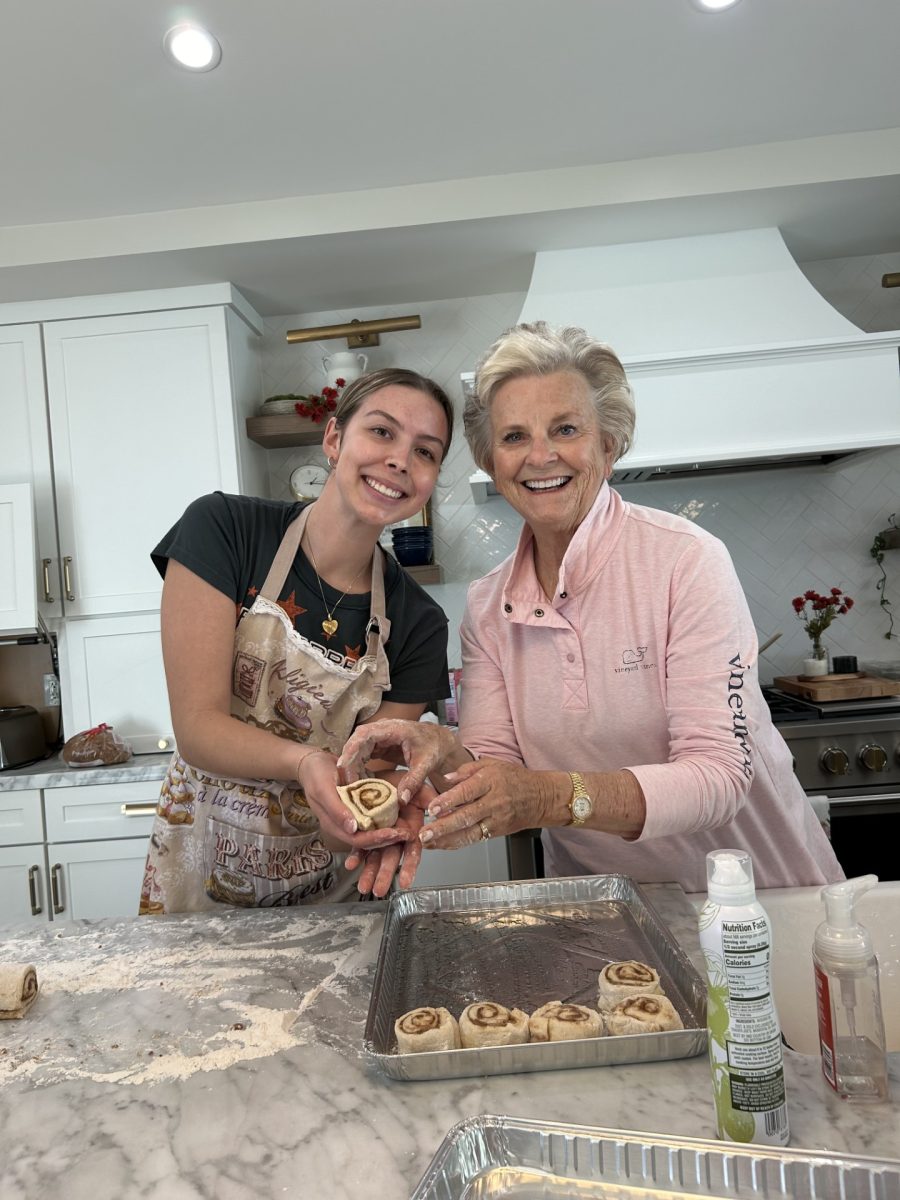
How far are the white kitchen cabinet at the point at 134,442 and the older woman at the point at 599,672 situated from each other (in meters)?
1.87

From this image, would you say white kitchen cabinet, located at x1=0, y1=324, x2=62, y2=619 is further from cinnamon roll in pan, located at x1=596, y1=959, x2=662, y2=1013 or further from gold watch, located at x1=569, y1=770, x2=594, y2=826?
cinnamon roll in pan, located at x1=596, y1=959, x2=662, y2=1013

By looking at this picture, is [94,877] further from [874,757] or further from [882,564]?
[882,564]

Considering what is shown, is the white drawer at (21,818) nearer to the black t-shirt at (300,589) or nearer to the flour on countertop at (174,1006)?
the black t-shirt at (300,589)

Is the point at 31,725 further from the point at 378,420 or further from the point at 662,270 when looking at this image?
the point at 662,270

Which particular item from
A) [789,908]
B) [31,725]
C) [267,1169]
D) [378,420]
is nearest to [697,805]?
[789,908]

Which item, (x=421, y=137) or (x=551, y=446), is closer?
(x=551, y=446)

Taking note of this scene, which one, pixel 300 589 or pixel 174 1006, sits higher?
pixel 300 589

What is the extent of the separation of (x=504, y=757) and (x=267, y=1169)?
2.91ft

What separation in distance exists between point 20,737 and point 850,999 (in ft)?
10.0

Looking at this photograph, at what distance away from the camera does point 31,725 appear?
3.22 meters

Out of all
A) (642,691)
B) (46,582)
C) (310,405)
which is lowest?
(642,691)

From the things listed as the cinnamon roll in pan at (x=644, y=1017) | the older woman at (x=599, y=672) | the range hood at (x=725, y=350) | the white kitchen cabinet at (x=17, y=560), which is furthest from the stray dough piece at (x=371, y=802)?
the white kitchen cabinet at (x=17, y=560)

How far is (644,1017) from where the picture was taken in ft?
2.81

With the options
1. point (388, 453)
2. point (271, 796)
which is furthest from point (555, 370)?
point (271, 796)
